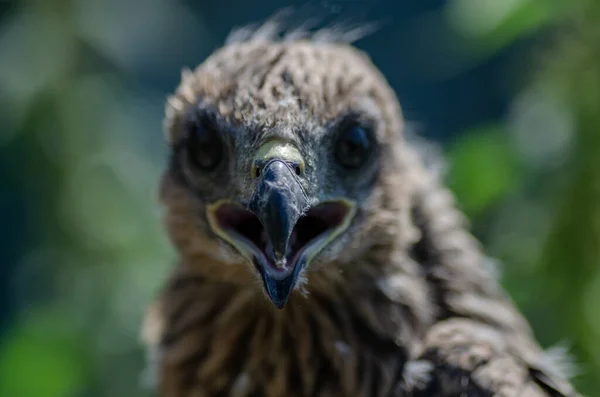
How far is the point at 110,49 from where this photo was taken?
5.25 metres

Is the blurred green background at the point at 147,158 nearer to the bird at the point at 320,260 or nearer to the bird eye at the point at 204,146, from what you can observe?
the bird at the point at 320,260

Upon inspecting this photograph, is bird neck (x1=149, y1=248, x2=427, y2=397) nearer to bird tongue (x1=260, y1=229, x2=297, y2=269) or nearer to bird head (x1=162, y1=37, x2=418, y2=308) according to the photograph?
bird head (x1=162, y1=37, x2=418, y2=308)

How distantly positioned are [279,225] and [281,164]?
22 cm

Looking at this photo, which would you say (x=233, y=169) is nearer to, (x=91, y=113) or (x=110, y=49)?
(x=91, y=113)

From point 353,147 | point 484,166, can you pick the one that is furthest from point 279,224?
point 484,166

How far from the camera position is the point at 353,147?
3.15 m

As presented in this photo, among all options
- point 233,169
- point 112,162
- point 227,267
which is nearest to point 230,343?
point 227,267

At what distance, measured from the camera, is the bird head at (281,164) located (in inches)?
110

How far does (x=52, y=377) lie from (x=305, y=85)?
2.17m

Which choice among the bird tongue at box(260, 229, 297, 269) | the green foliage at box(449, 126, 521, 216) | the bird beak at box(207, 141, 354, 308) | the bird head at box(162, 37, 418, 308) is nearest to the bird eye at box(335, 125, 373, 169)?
the bird head at box(162, 37, 418, 308)

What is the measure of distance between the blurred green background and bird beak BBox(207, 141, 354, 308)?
2.23ft

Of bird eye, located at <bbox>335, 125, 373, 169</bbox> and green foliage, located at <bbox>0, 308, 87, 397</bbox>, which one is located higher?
bird eye, located at <bbox>335, 125, 373, 169</bbox>

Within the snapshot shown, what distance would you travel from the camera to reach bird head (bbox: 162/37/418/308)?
281 cm

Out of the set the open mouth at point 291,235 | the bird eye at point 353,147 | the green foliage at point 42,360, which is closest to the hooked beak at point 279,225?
the open mouth at point 291,235
